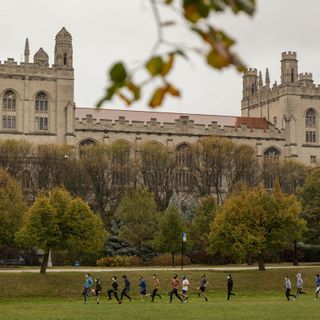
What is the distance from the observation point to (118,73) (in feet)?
11.1

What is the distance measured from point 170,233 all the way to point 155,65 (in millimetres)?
58839

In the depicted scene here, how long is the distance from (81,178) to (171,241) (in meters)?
20.5

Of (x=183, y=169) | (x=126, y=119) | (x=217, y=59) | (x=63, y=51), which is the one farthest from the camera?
(x=126, y=119)

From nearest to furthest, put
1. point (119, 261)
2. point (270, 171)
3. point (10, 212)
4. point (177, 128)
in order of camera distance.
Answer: point (10, 212)
point (119, 261)
point (270, 171)
point (177, 128)

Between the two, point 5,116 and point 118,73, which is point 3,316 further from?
point 5,116

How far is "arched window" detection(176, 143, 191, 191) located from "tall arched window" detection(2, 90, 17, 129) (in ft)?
61.4

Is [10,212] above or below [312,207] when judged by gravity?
below

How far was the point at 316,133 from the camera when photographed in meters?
106

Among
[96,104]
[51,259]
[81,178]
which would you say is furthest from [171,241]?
[96,104]

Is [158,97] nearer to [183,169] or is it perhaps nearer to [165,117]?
[183,169]

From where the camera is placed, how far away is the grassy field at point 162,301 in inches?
1141

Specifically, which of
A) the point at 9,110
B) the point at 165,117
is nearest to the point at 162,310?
the point at 9,110

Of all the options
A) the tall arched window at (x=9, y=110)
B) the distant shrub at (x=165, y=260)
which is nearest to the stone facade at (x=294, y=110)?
the tall arched window at (x=9, y=110)

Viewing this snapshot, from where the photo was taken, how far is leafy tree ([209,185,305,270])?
A: 167 feet
